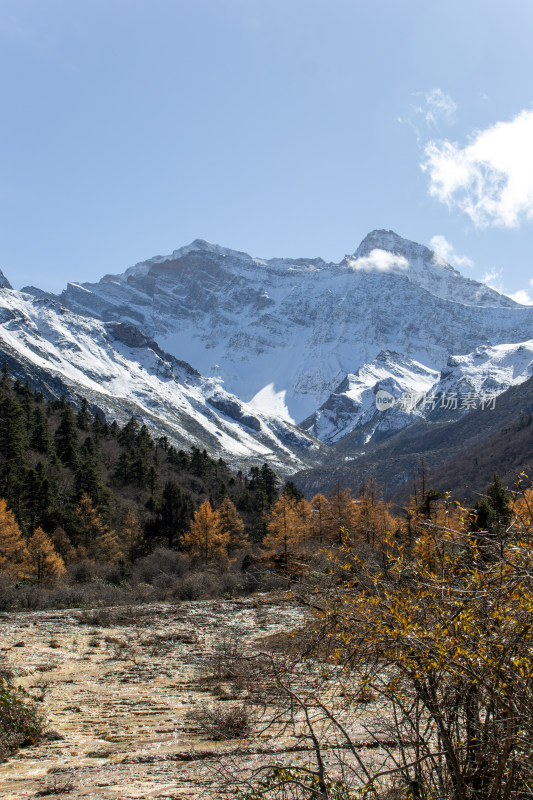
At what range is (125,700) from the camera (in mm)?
13352

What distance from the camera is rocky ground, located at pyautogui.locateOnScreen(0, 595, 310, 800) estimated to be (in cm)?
823

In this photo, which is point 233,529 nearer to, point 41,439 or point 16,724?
point 41,439

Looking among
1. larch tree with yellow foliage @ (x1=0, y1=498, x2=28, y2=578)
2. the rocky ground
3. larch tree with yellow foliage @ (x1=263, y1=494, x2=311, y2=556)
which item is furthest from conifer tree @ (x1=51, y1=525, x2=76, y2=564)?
the rocky ground

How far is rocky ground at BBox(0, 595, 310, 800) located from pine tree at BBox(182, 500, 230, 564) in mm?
21756

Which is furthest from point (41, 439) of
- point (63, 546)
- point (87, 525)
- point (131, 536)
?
point (63, 546)

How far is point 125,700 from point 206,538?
36.8 meters

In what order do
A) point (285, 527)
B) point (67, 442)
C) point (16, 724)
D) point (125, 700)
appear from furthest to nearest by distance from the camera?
1. point (67, 442)
2. point (285, 527)
3. point (125, 700)
4. point (16, 724)

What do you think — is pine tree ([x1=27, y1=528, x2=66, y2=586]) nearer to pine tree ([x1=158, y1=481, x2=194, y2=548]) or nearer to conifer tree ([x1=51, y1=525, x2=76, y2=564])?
conifer tree ([x1=51, y1=525, x2=76, y2=564])

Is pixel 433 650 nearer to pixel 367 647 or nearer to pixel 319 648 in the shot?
pixel 367 647

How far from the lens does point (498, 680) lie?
480 cm

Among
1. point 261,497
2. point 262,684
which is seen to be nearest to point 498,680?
point 262,684

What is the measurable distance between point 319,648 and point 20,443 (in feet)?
206

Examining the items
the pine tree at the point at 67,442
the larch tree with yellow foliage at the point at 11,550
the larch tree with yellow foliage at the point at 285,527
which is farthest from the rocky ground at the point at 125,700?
the pine tree at the point at 67,442

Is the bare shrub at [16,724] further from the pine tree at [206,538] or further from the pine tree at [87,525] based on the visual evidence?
the pine tree at [87,525]
